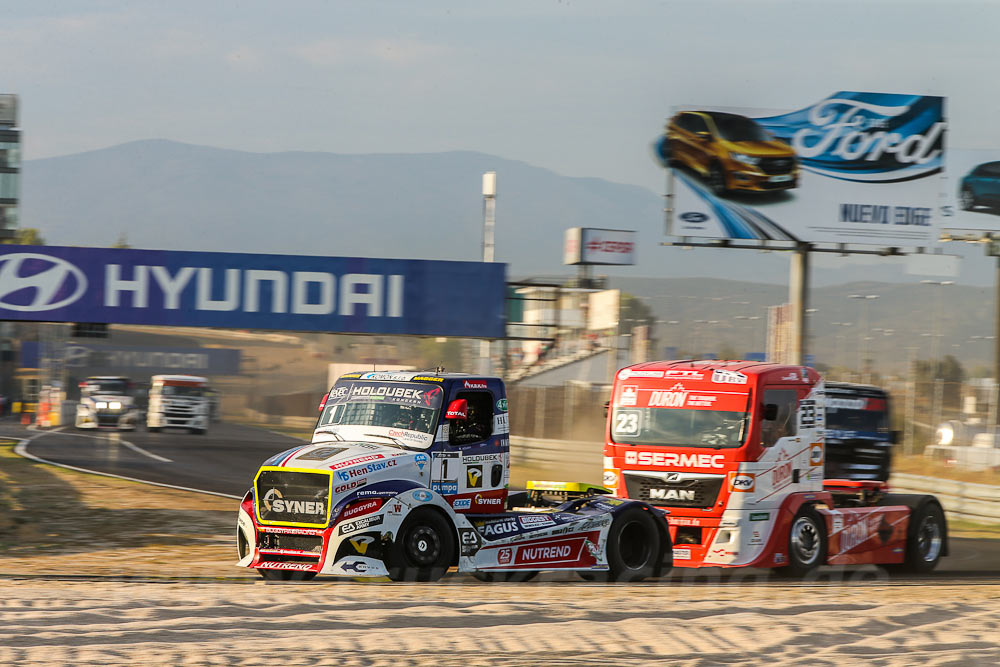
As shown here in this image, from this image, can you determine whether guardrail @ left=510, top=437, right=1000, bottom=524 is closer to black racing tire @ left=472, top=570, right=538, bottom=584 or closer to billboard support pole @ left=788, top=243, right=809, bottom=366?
billboard support pole @ left=788, top=243, right=809, bottom=366

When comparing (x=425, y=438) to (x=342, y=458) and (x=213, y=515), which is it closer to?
(x=342, y=458)

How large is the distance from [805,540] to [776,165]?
23041mm

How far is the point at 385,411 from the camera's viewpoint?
45.0 ft

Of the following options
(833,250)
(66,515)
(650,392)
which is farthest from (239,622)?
(833,250)

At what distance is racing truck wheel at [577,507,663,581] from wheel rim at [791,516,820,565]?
1946 mm

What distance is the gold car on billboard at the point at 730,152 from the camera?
36.3m

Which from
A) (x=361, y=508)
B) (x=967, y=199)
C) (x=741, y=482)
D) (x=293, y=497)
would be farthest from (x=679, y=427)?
(x=967, y=199)

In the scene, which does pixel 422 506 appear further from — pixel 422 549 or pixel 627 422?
pixel 627 422

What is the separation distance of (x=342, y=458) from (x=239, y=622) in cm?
349

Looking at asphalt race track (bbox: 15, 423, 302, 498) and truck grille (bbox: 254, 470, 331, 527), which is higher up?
truck grille (bbox: 254, 470, 331, 527)

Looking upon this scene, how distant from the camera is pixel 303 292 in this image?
26062 mm

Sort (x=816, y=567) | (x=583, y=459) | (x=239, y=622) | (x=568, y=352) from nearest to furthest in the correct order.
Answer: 1. (x=239, y=622)
2. (x=816, y=567)
3. (x=583, y=459)
4. (x=568, y=352)

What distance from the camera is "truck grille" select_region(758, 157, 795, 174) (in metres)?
36.8

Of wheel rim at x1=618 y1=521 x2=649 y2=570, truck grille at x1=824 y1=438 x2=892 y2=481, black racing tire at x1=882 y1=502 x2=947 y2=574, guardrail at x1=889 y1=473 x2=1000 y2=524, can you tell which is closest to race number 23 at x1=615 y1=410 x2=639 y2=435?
wheel rim at x1=618 y1=521 x2=649 y2=570
